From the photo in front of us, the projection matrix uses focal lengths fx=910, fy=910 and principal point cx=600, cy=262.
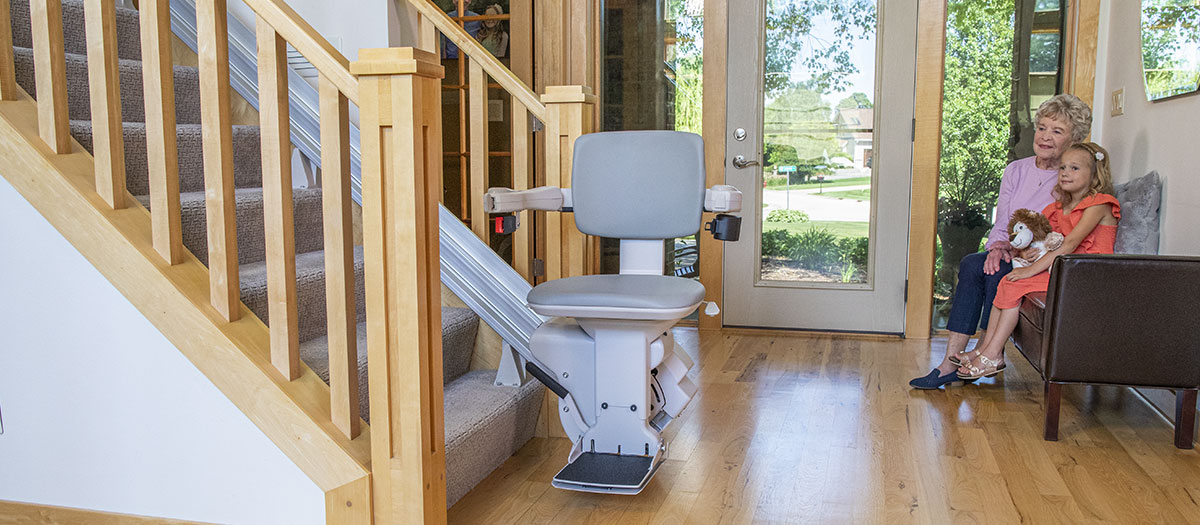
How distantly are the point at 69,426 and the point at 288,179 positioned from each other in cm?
79

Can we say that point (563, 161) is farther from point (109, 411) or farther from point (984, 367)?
point (984, 367)

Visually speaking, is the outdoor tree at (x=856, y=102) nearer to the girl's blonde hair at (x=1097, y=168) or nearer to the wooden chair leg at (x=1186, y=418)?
the girl's blonde hair at (x=1097, y=168)

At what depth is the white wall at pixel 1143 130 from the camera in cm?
293

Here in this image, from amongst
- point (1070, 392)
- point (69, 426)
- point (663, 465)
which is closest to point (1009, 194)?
point (1070, 392)

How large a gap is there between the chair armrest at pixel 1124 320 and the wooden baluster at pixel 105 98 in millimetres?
2529

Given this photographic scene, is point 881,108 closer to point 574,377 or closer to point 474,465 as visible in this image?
point 574,377

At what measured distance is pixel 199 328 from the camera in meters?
1.88

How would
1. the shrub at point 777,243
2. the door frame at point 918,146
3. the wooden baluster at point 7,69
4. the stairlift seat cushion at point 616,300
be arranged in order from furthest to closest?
the shrub at point 777,243 < the door frame at point 918,146 < the stairlift seat cushion at point 616,300 < the wooden baluster at point 7,69

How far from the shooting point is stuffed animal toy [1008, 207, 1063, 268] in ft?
10.5

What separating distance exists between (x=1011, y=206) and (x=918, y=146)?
28.9 inches

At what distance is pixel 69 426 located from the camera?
201 centimetres

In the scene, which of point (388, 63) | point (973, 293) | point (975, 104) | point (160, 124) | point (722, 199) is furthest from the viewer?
point (975, 104)

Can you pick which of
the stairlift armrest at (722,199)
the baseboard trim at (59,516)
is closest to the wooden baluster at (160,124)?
the baseboard trim at (59,516)

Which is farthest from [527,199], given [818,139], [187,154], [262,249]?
[818,139]
